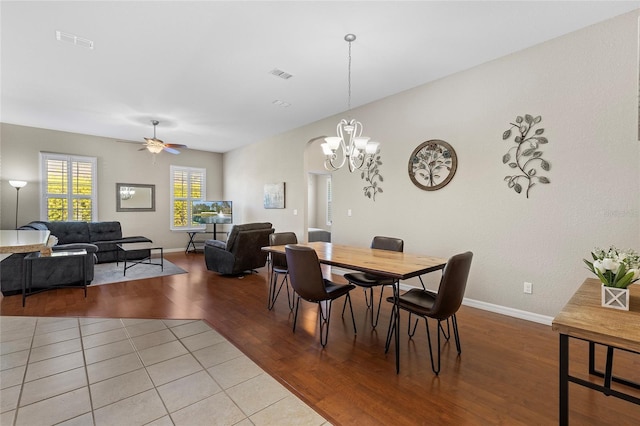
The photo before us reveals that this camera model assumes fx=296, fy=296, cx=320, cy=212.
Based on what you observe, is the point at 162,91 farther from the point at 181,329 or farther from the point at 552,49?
the point at 552,49

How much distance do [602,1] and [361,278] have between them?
325 centimetres

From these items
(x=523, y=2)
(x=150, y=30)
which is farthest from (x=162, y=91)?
(x=523, y=2)

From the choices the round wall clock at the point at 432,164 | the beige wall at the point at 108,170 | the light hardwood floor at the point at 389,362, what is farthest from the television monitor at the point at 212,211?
the round wall clock at the point at 432,164

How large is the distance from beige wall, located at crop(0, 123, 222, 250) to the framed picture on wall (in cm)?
256

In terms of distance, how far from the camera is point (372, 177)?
15.5ft

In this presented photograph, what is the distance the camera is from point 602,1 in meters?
2.50

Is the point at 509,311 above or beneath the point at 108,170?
beneath

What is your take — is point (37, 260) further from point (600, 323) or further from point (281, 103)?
point (600, 323)

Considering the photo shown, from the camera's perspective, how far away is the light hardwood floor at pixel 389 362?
5.84 feet

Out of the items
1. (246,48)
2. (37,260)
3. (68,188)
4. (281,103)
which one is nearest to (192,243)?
(68,188)

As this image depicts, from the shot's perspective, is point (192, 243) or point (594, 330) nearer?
point (594, 330)

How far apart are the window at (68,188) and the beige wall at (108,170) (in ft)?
0.35

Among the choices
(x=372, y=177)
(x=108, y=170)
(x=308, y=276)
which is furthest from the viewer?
(x=108, y=170)

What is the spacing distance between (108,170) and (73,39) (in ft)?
16.0
